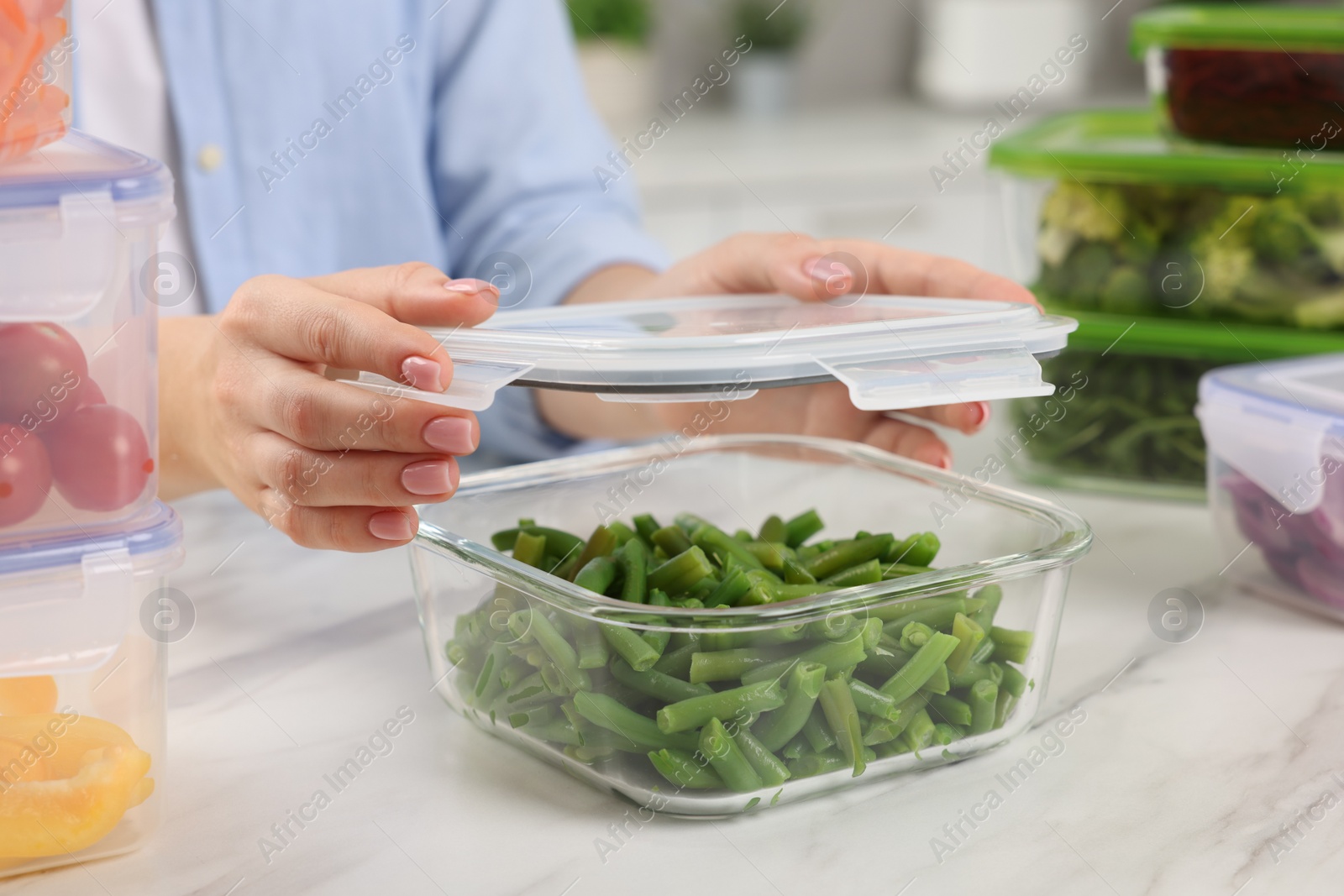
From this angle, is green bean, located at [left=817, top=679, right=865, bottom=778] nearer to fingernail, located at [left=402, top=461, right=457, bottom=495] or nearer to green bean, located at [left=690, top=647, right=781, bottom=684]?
green bean, located at [left=690, top=647, right=781, bottom=684]

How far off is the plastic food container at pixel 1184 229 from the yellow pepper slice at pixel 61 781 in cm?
81

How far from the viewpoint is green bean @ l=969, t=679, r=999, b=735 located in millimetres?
600

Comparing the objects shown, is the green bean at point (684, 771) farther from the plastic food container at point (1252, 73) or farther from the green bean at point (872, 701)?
the plastic food container at point (1252, 73)

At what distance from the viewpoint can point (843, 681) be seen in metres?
0.55

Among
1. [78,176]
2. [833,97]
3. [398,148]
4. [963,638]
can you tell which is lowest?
[833,97]

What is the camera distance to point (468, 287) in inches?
23.5

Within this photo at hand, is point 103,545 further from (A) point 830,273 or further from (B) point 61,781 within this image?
(A) point 830,273

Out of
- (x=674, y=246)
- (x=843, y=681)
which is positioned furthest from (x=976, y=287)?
(x=674, y=246)

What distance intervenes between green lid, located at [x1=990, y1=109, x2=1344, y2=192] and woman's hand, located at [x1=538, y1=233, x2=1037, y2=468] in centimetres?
30

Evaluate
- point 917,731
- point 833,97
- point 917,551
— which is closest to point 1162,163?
point 917,551

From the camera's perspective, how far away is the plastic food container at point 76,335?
479 mm

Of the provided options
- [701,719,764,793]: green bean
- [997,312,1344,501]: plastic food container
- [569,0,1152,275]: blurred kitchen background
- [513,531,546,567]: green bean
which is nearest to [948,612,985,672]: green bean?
[701,719,764,793]: green bean

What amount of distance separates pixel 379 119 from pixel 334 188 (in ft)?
0.25

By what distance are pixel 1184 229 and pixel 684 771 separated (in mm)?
701
